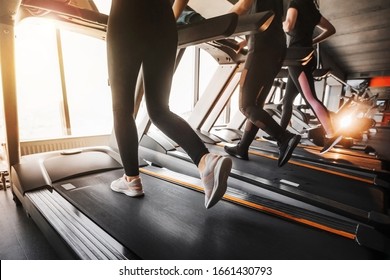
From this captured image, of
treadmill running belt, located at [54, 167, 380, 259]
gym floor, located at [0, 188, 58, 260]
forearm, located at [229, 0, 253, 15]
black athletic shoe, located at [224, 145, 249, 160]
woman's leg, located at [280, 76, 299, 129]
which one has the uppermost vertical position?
forearm, located at [229, 0, 253, 15]

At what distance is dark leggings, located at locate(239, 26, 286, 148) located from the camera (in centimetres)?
161

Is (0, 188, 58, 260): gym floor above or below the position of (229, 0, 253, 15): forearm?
below

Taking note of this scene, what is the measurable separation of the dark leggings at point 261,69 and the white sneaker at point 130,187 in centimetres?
98

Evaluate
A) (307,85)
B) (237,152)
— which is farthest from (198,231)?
(307,85)

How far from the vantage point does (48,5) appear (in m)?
1.29

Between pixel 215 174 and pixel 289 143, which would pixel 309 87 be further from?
pixel 215 174

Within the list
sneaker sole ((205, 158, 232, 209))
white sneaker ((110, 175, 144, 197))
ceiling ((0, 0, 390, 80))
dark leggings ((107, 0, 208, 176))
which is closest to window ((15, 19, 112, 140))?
ceiling ((0, 0, 390, 80))

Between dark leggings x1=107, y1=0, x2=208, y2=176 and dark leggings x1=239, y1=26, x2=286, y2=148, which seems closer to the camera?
dark leggings x1=107, y1=0, x2=208, y2=176

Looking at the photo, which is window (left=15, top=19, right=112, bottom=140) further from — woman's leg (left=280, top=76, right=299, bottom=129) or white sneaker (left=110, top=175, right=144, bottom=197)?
woman's leg (left=280, top=76, right=299, bottom=129)

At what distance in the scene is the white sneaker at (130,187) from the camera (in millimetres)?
1331

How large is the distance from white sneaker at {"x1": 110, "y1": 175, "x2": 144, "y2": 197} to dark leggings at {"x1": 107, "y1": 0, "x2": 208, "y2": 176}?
24 centimetres
